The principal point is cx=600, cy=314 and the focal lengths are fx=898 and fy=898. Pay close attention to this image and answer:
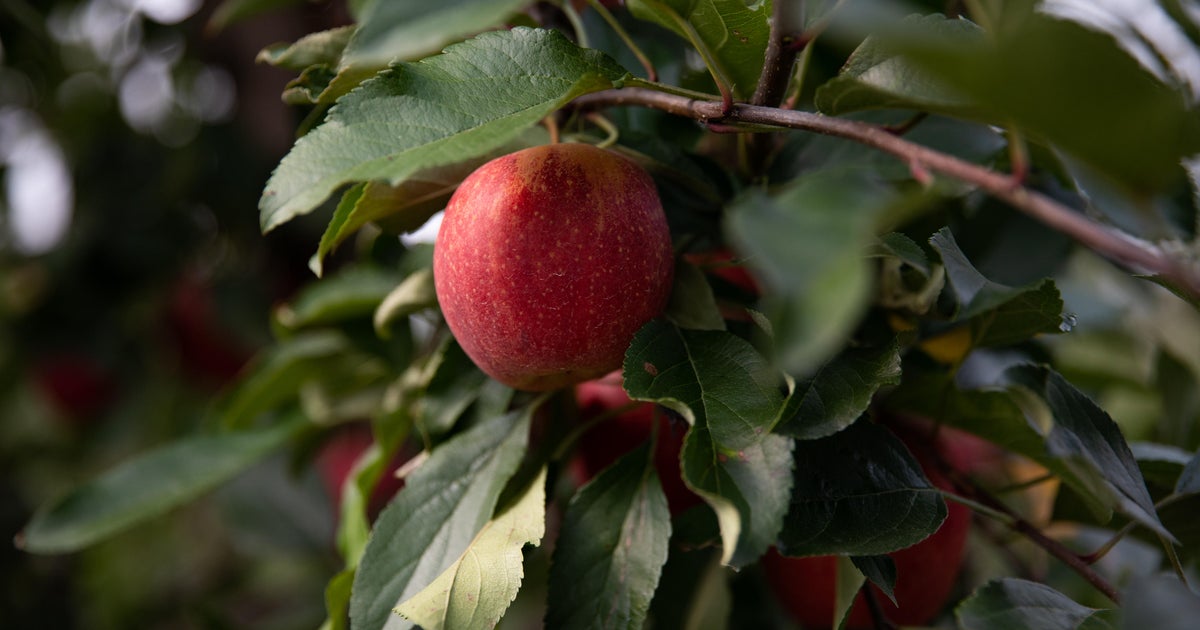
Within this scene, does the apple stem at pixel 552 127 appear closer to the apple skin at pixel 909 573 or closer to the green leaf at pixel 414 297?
the green leaf at pixel 414 297

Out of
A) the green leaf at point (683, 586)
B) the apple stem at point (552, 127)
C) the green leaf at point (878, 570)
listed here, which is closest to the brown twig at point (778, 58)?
the apple stem at point (552, 127)

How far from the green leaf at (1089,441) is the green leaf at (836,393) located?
72mm

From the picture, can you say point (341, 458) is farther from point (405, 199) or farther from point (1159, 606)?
point (1159, 606)

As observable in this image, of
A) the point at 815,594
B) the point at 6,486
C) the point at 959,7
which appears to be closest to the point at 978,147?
the point at 959,7

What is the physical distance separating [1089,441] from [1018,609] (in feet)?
0.29

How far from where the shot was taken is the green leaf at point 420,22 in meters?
0.28

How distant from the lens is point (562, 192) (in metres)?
0.40

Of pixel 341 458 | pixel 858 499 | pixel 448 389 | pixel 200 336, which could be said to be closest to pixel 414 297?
pixel 448 389

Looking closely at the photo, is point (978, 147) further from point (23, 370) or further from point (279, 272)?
point (23, 370)

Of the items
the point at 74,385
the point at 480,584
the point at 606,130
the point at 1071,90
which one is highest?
the point at 1071,90

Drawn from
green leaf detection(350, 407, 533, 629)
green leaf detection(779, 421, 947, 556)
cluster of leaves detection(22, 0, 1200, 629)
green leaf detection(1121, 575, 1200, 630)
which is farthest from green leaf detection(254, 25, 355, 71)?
green leaf detection(1121, 575, 1200, 630)

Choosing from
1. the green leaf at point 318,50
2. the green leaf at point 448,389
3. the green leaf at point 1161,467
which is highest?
the green leaf at point 318,50

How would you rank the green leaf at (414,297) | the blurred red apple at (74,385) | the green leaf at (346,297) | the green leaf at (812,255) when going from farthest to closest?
the blurred red apple at (74,385)
the green leaf at (346,297)
the green leaf at (414,297)
the green leaf at (812,255)

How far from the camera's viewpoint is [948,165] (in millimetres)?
297
